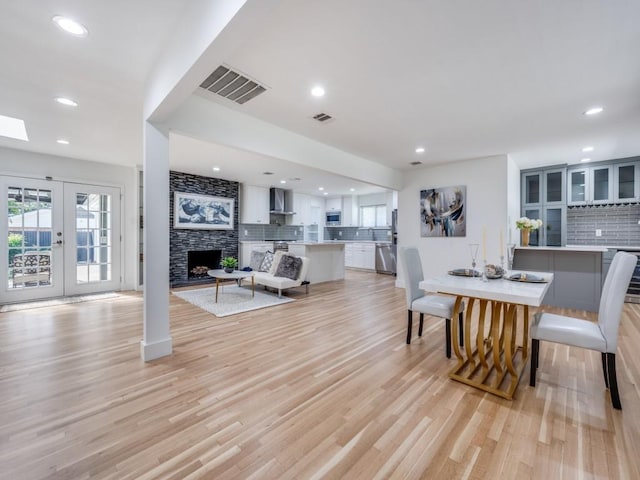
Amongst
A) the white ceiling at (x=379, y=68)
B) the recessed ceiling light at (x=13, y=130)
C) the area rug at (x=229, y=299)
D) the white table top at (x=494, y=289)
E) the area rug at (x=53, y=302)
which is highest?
the recessed ceiling light at (x=13, y=130)

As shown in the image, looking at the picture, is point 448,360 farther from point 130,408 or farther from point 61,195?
point 61,195

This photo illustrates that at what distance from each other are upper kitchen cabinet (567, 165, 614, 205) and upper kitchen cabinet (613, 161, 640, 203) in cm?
6

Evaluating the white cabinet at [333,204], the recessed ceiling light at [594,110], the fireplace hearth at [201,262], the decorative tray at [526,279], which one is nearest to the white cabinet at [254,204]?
the fireplace hearth at [201,262]

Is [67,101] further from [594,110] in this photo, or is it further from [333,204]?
[333,204]

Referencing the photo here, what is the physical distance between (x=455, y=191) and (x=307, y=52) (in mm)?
4034

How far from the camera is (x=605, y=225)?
5.16 meters

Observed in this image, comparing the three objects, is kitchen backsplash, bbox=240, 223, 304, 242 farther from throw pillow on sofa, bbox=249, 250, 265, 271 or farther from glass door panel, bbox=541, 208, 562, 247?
glass door panel, bbox=541, 208, 562, 247

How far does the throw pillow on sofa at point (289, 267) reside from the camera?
4984 mm

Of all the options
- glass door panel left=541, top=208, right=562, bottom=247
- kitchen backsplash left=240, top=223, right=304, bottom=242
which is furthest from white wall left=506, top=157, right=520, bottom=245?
kitchen backsplash left=240, top=223, right=304, bottom=242

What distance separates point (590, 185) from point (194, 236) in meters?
7.97

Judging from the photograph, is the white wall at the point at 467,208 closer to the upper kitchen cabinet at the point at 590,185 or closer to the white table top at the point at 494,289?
the upper kitchen cabinet at the point at 590,185

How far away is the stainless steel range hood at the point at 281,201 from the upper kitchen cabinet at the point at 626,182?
6.91 m

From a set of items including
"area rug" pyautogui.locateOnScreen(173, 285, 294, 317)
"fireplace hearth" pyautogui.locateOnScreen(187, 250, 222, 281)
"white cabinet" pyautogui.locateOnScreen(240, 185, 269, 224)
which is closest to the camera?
"area rug" pyautogui.locateOnScreen(173, 285, 294, 317)

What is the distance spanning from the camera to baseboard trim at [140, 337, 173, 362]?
8.22 ft
